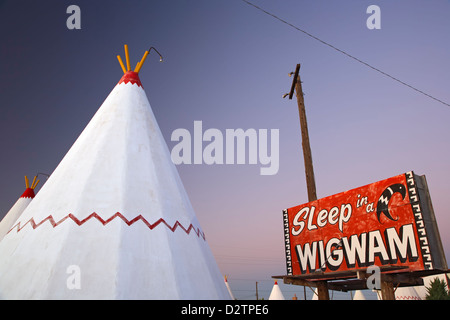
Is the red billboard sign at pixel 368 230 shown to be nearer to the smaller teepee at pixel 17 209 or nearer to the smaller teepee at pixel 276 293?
the smaller teepee at pixel 17 209

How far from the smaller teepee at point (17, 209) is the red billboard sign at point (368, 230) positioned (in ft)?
30.0

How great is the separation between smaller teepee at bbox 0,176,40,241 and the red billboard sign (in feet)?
30.0

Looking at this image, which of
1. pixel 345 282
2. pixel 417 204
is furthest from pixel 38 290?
pixel 345 282

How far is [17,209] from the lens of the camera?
35.2ft

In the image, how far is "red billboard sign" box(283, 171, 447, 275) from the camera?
5.93 meters

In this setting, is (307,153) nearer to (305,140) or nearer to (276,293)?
(305,140)

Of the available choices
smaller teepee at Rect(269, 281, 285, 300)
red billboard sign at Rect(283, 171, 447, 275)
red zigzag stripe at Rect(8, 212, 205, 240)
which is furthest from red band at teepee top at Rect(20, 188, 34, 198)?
smaller teepee at Rect(269, 281, 285, 300)

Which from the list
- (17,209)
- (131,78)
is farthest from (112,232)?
(17,209)

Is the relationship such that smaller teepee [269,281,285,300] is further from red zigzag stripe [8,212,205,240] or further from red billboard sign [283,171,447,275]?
red zigzag stripe [8,212,205,240]

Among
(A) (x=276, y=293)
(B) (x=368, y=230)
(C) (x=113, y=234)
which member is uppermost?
(B) (x=368, y=230)

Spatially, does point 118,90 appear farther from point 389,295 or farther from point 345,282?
point 345,282

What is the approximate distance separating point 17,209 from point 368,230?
11199 mm

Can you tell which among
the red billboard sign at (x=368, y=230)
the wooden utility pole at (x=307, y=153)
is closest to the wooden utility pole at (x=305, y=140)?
the wooden utility pole at (x=307, y=153)
